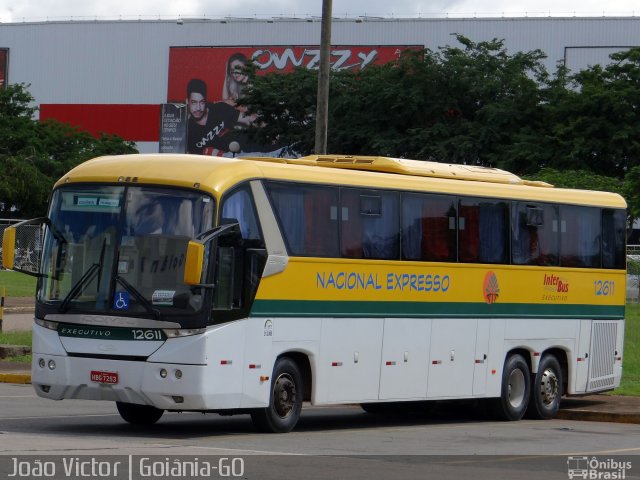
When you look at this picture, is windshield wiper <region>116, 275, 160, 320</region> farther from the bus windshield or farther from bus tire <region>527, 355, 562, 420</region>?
bus tire <region>527, 355, 562, 420</region>

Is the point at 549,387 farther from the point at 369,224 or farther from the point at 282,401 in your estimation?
the point at 282,401

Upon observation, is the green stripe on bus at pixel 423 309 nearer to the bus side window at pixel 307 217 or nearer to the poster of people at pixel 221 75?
the bus side window at pixel 307 217

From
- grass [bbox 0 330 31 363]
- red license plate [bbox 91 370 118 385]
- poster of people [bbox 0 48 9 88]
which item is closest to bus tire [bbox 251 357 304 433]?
red license plate [bbox 91 370 118 385]

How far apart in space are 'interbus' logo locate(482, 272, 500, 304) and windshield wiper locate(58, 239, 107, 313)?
6.21m

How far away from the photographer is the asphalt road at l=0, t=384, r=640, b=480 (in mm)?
12766

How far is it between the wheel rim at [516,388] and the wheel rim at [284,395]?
194 inches

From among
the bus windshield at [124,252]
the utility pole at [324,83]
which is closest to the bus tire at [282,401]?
the bus windshield at [124,252]

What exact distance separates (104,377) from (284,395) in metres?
2.26

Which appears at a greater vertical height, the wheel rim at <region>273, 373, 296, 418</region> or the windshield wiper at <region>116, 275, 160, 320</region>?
the windshield wiper at <region>116, 275, 160, 320</region>

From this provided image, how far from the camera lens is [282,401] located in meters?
16.5

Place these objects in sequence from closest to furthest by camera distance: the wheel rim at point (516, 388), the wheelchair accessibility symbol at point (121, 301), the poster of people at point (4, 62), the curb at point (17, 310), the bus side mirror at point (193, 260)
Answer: the bus side mirror at point (193, 260)
the wheelchair accessibility symbol at point (121, 301)
the wheel rim at point (516, 388)
the curb at point (17, 310)
the poster of people at point (4, 62)

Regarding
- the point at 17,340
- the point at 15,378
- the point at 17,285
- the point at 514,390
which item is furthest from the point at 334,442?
the point at 17,285

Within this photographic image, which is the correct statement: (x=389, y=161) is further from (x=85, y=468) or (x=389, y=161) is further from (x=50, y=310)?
(x=85, y=468)

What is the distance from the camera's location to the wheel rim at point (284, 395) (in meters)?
16.4
